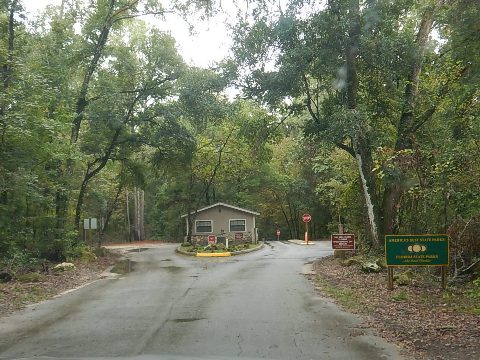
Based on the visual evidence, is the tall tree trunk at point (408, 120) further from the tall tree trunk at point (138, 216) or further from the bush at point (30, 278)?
the tall tree trunk at point (138, 216)

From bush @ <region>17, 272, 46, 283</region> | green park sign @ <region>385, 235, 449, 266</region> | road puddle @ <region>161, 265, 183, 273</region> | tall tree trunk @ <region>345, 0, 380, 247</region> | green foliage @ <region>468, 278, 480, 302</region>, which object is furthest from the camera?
road puddle @ <region>161, 265, 183, 273</region>

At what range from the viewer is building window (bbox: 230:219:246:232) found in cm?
4194

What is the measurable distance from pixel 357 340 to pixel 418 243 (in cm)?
429

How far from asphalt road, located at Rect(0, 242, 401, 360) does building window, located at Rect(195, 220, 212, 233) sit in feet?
88.7

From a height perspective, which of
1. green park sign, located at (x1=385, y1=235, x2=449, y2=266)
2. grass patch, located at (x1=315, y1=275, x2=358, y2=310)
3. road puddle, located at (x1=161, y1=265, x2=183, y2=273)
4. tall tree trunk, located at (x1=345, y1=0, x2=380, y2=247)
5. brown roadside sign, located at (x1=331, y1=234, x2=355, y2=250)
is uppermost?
tall tree trunk, located at (x1=345, y1=0, x2=380, y2=247)

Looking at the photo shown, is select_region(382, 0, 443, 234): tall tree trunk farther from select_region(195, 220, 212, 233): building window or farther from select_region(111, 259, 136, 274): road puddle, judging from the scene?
select_region(195, 220, 212, 233): building window

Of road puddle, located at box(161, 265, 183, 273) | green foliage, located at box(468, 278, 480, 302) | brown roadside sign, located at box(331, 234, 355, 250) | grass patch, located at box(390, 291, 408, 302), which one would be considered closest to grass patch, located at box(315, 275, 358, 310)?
grass patch, located at box(390, 291, 408, 302)

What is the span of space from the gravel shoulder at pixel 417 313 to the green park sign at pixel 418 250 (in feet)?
2.31

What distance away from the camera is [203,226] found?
137ft

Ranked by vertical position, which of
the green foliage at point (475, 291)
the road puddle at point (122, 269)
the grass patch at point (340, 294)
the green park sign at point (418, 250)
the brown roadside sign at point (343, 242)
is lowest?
the road puddle at point (122, 269)

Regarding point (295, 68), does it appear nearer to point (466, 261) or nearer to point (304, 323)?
point (466, 261)

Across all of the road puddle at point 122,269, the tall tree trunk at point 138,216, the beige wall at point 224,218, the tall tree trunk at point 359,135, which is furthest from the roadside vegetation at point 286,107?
the tall tree trunk at point 138,216

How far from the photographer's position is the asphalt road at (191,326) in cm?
665

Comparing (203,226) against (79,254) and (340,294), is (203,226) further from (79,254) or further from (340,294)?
(340,294)
